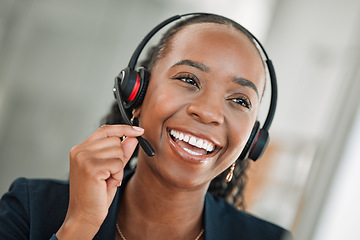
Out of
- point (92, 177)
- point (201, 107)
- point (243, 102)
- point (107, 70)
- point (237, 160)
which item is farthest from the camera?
point (107, 70)

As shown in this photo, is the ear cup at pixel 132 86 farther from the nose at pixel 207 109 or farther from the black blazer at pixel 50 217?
the black blazer at pixel 50 217

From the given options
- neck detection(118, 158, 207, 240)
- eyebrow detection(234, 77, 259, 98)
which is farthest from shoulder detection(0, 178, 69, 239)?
eyebrow detection(234, 77, 259, 98)

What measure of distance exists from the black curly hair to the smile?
208 millimetres

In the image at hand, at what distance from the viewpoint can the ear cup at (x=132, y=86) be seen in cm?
123

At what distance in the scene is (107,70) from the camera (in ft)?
10.0

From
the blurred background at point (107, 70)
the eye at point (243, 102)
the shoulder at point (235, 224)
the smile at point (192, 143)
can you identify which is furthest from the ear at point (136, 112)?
the blurred background at point (107, 70)

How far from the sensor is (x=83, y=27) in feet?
9.62

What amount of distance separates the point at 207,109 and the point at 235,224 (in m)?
0.59

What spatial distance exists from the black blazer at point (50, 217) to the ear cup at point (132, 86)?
356mm

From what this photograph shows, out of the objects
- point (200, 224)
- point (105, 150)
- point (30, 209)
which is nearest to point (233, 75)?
point (105, 150)

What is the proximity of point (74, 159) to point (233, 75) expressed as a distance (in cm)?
54

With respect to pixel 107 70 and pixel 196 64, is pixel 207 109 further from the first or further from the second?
pixel 107 70

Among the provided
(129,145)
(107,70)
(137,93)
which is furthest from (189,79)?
(107,70)

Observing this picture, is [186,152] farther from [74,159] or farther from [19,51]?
[19,51]
